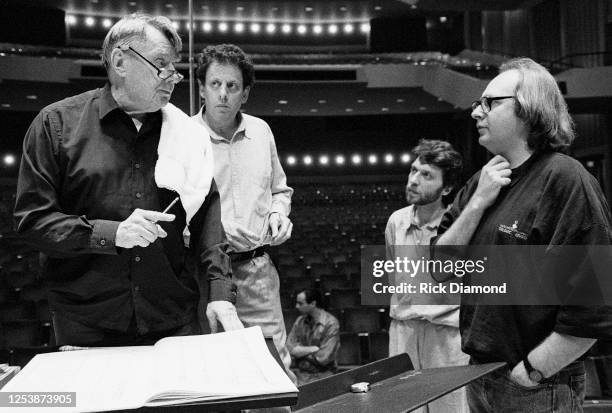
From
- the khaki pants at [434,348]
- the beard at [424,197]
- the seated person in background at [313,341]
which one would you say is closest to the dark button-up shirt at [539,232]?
the khaki pants at [434,348]

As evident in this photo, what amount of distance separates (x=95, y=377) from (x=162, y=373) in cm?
10

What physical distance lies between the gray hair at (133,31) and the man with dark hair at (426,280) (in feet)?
4.56

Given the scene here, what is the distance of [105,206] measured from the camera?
1360 millimetres

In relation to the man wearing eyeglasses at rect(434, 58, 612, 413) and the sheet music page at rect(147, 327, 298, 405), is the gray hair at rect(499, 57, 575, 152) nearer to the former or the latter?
the man wearing eyeglasses at rect(434, 58, 612, 413)

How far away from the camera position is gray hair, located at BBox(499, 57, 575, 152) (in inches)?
60.0

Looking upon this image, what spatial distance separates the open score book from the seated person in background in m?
3.48

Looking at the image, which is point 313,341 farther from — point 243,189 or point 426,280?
point 243,189

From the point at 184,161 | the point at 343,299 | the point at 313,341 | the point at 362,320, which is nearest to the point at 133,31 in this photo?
the point at 184,161

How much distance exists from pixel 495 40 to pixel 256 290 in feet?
56.6

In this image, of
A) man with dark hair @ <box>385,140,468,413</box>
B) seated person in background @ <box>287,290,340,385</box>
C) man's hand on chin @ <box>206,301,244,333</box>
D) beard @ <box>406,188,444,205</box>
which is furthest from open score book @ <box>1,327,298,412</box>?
seated person in background @ <box>287,290,340,385</box>

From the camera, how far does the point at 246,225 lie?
6.32ft

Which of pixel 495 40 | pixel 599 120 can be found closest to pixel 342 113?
pixel 495 40

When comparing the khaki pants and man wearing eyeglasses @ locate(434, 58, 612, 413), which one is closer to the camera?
man wearing eyeglasses @ locate(434, 58, 612, 413)

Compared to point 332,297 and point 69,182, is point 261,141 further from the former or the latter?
point 332,297
